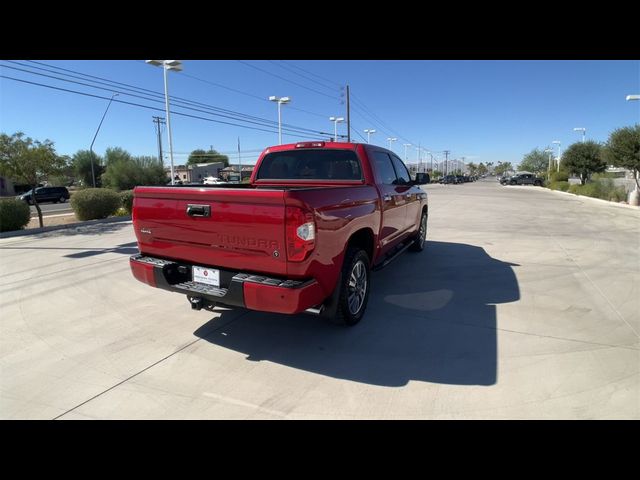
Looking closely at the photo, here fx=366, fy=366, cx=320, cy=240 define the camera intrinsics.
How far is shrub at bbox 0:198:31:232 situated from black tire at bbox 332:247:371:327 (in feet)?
40.4

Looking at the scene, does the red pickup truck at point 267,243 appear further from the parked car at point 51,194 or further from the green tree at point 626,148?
the parked car at point 51,194

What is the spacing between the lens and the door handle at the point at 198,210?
10.5 feet

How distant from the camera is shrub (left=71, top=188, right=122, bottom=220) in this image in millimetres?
14195

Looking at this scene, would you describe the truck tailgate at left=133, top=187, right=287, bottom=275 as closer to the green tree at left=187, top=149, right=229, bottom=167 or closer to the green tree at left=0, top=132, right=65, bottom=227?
the green tree at left=0, top=132, right=65, bottom=227

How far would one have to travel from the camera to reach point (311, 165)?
4.95 m

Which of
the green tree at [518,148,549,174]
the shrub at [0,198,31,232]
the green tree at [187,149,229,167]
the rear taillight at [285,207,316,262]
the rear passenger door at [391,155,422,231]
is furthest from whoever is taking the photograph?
the green tree at [187,149,229,167]

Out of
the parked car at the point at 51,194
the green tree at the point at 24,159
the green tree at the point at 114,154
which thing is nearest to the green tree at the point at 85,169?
the green tree at the point at 114,154

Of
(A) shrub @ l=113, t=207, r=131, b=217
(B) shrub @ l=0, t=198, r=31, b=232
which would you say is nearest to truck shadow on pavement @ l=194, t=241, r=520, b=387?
(B) shrub @ l=0, t=198, r=31, b=232

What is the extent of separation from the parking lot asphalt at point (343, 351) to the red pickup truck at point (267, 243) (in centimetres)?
56

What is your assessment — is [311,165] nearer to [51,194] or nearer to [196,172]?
[51,194]

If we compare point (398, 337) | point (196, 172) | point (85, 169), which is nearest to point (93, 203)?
point (398, 337)
